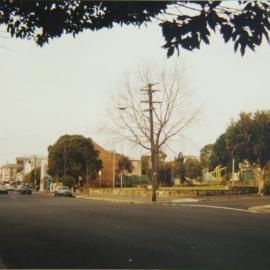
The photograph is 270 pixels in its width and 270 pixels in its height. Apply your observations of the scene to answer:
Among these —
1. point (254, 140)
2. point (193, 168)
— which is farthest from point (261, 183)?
point (193, 168)

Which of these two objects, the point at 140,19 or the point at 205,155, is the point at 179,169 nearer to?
the point at 205,155

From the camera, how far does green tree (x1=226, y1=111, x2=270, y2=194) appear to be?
42.0m

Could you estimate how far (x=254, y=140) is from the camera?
42.9 metres

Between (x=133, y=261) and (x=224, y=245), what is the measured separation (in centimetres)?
294

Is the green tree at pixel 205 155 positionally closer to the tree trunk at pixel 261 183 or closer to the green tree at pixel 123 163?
the green tree at pixel 123 163

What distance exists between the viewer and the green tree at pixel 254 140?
42000 millimetres

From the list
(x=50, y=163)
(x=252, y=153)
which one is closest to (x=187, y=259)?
(x=252, y=153)

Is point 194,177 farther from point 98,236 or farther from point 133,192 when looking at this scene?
point 98,236

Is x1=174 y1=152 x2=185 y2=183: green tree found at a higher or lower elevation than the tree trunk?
higher

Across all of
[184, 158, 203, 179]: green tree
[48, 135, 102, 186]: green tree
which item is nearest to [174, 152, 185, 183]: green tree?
[184, 158, 203, 179]: green tree

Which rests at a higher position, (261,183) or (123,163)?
(123,163)

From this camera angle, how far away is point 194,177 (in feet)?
325

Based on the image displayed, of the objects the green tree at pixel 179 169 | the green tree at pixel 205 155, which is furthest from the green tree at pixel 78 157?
the green tree at pixel 205 155

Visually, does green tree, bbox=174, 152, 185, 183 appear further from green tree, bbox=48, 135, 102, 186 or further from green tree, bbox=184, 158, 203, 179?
green tree, bbox=48, 135, 102, 186
